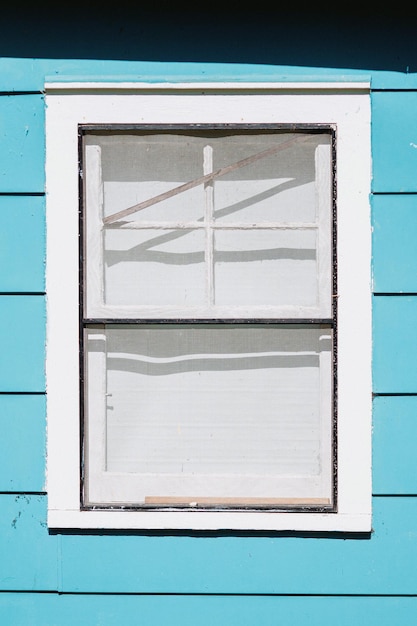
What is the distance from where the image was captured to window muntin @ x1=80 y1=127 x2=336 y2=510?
2129 millimetres

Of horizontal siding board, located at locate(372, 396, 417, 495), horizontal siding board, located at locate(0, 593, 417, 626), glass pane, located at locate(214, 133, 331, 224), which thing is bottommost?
horizontal siding board, located at locate(0, 593, 417, 626)

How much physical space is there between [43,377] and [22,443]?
204 mm

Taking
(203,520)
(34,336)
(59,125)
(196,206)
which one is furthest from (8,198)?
(203,520)

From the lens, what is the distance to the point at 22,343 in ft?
6.93

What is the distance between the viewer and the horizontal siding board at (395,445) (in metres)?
2.08

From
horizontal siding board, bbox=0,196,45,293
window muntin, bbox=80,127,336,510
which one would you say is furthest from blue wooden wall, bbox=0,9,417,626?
window muntin, bbox=80,127,336,510

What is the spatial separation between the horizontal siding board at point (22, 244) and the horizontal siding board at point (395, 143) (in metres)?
0.98

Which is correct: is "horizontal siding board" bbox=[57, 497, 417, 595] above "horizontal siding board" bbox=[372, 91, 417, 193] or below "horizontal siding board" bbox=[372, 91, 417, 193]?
below

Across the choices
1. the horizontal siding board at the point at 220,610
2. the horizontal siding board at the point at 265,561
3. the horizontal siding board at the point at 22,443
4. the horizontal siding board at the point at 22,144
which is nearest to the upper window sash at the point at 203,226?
the horizontal siding board at the point at 22,144

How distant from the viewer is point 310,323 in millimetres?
2109

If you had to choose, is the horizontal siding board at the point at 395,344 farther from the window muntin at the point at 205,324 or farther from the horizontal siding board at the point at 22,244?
the horizontal siding board at the point at 22,244

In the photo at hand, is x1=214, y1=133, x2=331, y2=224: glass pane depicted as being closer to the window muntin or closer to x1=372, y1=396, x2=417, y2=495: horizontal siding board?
the window muntin

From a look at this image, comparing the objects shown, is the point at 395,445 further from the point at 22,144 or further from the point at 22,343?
the point at 22,144

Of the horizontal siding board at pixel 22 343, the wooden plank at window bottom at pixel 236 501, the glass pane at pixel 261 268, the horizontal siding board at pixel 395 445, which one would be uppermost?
the glass pane at pixel 261 268
